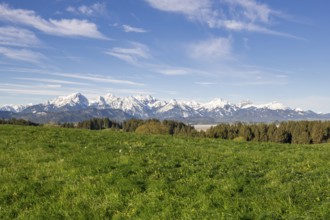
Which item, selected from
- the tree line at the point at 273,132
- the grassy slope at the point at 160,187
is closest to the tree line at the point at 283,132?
the tree line at the point at 273,132

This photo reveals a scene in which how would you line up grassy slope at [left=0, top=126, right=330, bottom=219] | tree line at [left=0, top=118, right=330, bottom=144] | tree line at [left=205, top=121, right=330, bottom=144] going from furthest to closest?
1. tree line at [left=0, top=118, right=330, bottom=144]
2. tree line at [left=205, top=121, right=330, bottom=144]
3. grassy slope at [left=0, top=126, right=330, bottom=219]

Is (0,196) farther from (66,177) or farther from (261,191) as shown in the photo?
(261,191)

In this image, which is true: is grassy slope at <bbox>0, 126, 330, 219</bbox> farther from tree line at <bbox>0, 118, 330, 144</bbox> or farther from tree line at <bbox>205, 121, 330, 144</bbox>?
tree line at <bbox>205, 121, 330, 144</bbox>

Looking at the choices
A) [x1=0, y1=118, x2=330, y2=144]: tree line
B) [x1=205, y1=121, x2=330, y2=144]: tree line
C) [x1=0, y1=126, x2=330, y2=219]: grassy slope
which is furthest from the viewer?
[x1=0, y1=118, x2=330, y2=144]: tree line

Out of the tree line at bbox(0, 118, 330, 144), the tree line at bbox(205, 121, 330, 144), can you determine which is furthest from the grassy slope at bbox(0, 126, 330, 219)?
the tree line at bbox(205, 121, 330, 144)

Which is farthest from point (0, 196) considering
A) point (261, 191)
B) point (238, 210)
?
point (261, 191)

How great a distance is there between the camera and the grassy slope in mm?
12516

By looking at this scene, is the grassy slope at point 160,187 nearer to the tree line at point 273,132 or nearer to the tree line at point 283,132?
the tree line at point 273,132

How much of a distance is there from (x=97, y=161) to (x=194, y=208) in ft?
30.3

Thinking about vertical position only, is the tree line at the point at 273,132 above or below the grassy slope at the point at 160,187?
below

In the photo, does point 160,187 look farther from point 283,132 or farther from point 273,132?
point 273,132

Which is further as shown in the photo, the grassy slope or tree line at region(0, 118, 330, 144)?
tree line at region(0, 118, 330, 144)

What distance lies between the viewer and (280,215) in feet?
38.0

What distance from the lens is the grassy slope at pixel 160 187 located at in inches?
493
